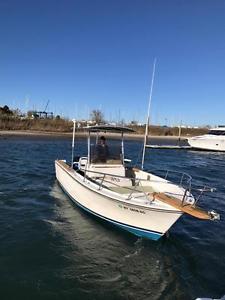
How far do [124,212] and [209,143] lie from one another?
151 feet

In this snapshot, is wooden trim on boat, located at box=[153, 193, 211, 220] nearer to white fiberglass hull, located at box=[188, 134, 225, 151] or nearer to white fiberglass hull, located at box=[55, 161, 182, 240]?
white fiberglass hull, located at box=[55, 161, 182, 240]

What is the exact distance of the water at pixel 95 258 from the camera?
8633 millimetres

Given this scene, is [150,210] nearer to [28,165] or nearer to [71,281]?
[71,281]

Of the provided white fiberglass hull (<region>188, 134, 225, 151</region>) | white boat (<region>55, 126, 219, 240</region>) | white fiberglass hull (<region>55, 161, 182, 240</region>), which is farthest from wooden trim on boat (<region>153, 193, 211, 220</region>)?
white fiberglass hull (<region>188, 134, 225, 151</region>)

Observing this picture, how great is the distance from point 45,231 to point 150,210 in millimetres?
3940

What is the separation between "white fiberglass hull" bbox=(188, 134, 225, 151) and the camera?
177 feet

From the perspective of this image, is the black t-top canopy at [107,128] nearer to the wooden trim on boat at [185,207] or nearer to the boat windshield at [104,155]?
the boat windshield at [104,155]

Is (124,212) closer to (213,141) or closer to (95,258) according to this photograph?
(95,258)

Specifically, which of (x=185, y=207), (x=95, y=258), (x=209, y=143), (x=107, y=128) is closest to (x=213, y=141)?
(x=209, y=143)

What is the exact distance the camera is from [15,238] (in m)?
11.4

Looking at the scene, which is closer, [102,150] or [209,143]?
[102,150]

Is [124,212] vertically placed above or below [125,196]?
below

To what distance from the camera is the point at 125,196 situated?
1180 centimetres

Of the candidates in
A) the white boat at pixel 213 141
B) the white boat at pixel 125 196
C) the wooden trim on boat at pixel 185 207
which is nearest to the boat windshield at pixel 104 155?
the white boat at pixel 125 196
